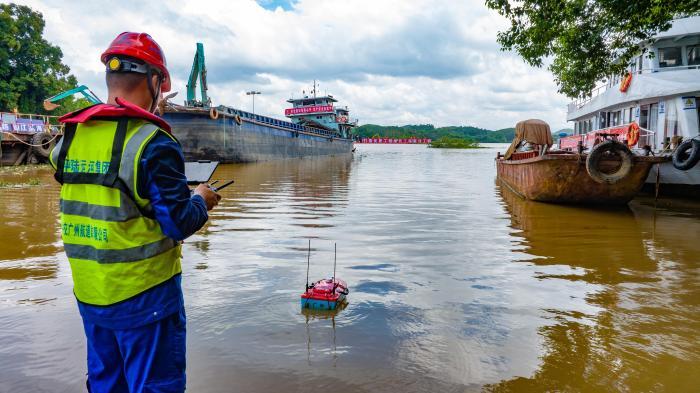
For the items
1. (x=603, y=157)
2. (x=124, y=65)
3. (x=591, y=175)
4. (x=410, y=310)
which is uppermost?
(x=124, y=65)

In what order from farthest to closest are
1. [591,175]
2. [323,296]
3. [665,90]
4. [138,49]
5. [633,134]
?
1. [633,134]
2. [665,90]
3. [591,175]
4. [323,296]
5. [138,49]

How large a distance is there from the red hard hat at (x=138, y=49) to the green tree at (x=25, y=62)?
45805 mm

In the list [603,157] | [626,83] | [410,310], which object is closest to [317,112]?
[626,83]

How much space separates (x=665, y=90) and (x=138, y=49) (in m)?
15.0

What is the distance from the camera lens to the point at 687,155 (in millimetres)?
11297

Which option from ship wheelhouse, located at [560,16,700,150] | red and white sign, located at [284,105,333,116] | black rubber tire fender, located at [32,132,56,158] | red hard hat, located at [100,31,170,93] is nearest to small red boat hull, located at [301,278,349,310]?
red hard hat, located at [100,31,170,93]

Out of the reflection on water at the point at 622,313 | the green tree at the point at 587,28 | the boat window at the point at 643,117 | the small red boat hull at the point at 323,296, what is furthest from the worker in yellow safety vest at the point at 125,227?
the boat window at the point at 643,117

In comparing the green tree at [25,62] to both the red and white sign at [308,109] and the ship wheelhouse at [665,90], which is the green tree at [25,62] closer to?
the red and white sign at [308,109]

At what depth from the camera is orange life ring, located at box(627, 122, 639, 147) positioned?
45.7ft

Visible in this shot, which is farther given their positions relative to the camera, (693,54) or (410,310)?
(693,54)

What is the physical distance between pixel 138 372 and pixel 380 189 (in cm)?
1427

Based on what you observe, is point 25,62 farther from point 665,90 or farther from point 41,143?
point 665,90

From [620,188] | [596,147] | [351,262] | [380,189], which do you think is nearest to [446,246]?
[351,262]

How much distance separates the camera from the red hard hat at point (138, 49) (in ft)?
5.96
